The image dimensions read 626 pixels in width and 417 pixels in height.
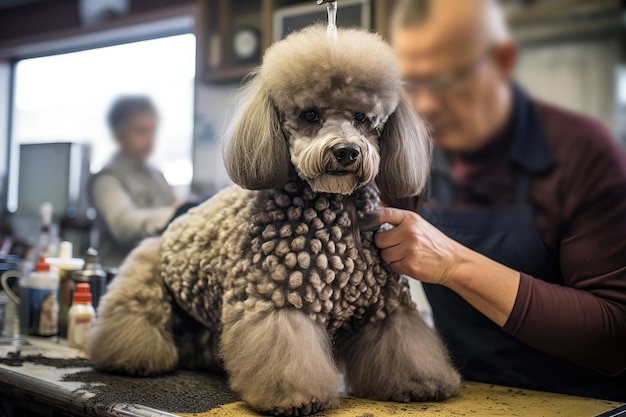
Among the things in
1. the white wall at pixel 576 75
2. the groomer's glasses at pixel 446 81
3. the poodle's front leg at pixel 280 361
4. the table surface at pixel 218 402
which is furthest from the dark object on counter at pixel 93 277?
the white wall at pixel 576 75

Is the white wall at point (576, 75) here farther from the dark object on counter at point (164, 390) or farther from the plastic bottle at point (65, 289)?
the plastic bottle at point (65, 289)

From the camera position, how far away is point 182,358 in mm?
1592

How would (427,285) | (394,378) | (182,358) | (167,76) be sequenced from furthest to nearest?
(167,76), (427,285), (182,358), (394,378)

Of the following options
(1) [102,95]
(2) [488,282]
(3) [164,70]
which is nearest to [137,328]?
(2) [488,282]

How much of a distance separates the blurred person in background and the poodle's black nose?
155 centimetres

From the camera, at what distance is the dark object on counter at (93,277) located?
2090mm

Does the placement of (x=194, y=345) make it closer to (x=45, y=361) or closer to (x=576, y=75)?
(x=45, y=361)

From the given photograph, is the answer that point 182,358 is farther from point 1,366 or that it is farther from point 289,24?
point 289,24

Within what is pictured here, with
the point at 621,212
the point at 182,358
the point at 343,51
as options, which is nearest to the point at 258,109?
the point at 343,51

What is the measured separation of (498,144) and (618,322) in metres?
0.54

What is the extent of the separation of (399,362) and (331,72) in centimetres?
58

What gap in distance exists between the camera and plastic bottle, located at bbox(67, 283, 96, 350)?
1946mm

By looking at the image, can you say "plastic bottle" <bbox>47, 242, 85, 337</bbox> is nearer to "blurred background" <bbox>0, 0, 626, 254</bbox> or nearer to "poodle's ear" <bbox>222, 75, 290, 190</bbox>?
"blurred background" <bbox>0, 0, 626, 254</bbox>

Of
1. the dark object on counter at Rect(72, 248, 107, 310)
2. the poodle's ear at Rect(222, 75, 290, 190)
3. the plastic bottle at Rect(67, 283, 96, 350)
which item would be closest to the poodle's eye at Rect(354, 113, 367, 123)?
the poodle's ear at Rect(222, 75, 290, 190)
